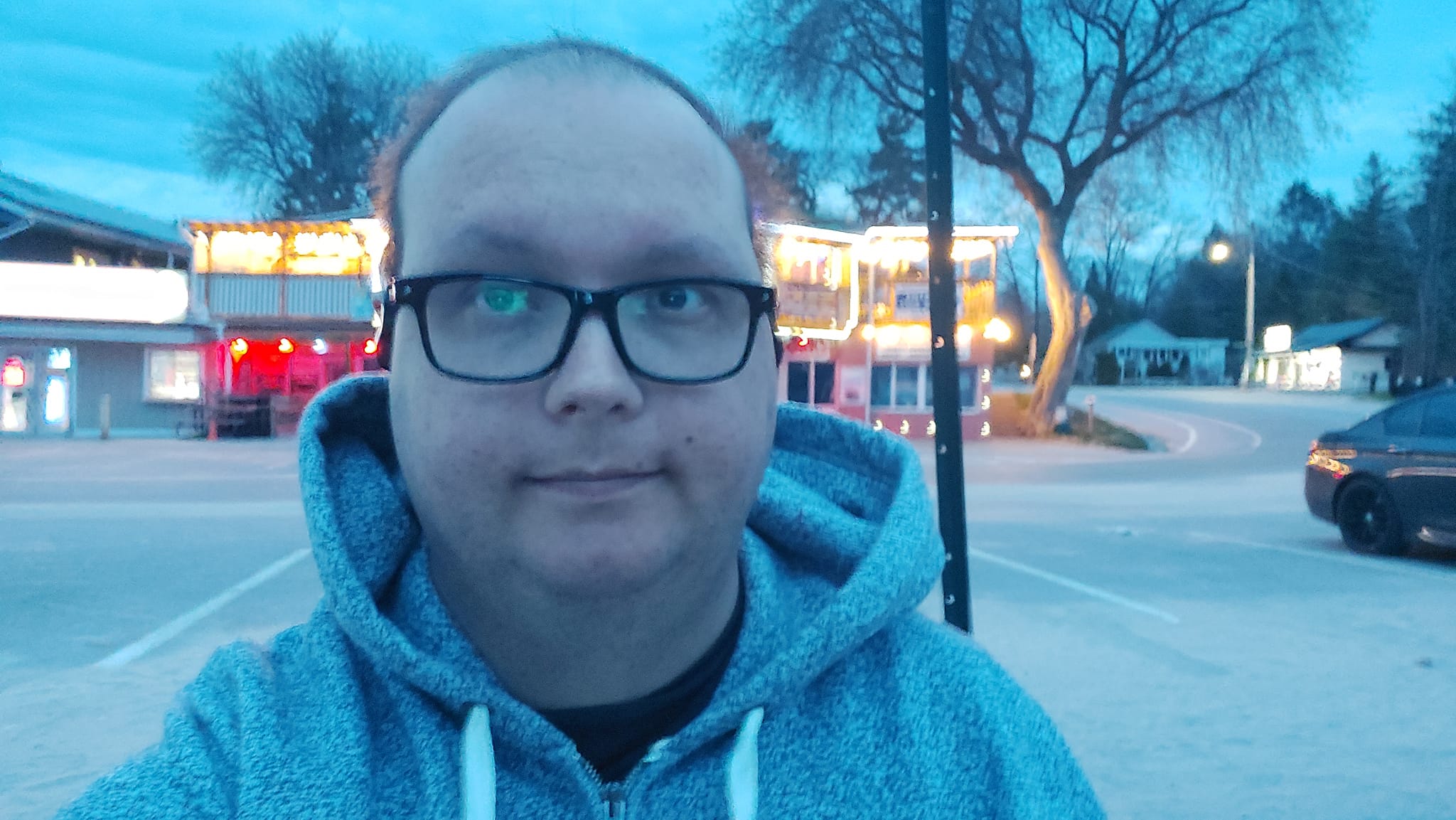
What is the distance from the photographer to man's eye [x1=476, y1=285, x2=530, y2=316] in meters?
1.14

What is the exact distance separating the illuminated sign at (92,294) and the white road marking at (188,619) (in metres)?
19.2

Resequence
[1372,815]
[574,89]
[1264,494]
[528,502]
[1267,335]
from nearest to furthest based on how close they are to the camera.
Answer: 1. [528,502]
2. [574,89]
3. [1372,815]
4. [1264,494]
5. [1267,335]

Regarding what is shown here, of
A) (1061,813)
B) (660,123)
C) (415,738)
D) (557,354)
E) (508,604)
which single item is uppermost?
(660,123)

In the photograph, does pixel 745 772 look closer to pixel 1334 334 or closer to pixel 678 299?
pixel 678 299

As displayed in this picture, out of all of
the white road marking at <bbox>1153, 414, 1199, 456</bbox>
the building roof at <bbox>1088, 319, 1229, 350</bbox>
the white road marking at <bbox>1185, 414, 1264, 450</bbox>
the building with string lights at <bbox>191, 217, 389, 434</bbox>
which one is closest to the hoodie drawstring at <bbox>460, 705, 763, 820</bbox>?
the white road marking at <bbox>1153, 414, 1199, 456</bbox>

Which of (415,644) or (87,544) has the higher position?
(415,644)

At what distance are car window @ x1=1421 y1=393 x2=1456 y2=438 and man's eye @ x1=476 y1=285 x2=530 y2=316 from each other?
9062 millimetres

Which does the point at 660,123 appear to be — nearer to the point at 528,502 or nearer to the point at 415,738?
the point at 528,502

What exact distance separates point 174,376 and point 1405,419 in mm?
24610

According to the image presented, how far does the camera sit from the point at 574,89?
3.91 ft

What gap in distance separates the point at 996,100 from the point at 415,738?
22.5 m

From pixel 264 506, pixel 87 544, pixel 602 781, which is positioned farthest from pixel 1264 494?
pixel 602 781

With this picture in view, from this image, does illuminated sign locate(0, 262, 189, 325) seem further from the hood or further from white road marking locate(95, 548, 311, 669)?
the hood

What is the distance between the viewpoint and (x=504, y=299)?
1.14 metres
